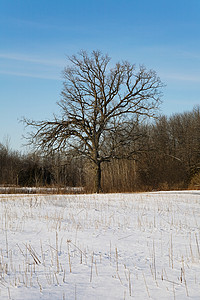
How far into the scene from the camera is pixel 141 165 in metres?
32.5

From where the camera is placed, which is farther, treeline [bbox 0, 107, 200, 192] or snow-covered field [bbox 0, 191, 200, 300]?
treeline [bbox 0, 107, 200, 192]

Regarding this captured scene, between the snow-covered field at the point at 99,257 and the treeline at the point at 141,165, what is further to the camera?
the treeline at the point at 141,165

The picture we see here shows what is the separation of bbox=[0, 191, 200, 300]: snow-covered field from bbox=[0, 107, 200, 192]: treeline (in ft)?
52.1

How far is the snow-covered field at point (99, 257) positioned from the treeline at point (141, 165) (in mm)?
15872

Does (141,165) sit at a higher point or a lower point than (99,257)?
higher

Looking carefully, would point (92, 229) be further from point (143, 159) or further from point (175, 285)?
point (143, 159)

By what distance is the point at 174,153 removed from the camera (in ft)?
125

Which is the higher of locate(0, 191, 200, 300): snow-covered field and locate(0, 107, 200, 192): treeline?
locate(0, 107, 200, 192): treeline

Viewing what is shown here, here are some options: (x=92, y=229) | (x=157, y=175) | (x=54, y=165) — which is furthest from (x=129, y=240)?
(x=157, y=175)

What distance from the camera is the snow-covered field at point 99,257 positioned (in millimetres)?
4238

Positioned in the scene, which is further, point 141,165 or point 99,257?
point 141,165

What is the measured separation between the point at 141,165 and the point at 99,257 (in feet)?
88.9

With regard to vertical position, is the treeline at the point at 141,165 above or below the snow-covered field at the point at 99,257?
above

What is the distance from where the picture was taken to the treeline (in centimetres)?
2625
